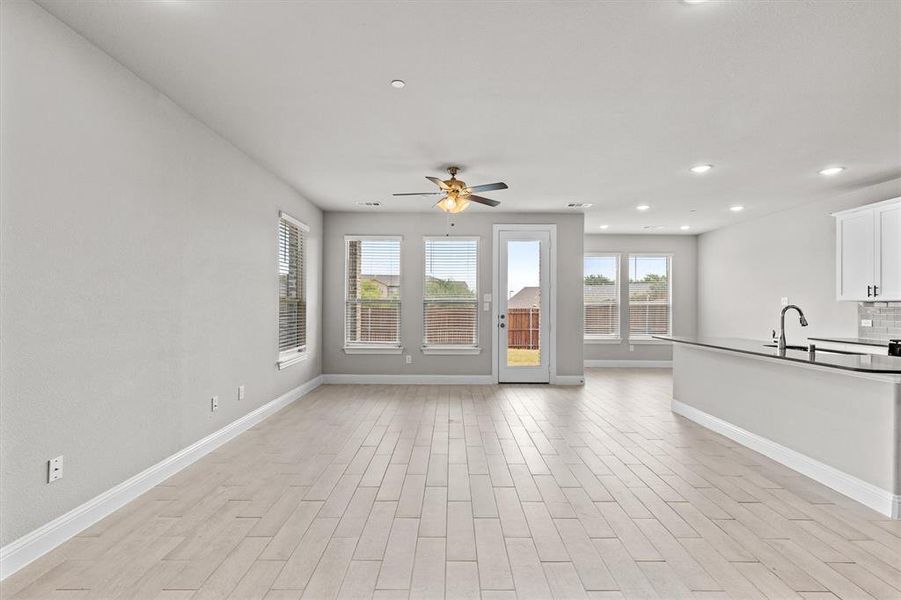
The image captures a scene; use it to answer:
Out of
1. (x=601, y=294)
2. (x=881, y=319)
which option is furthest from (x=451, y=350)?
(x=881, y=319)

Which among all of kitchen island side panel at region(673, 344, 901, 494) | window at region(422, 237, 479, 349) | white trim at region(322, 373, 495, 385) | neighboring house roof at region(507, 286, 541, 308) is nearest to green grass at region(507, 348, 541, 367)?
white trim at region(322, 373, 495, 385)

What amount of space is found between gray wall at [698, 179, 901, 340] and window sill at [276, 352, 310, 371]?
6814mm

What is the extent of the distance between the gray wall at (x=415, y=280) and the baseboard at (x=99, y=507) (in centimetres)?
284

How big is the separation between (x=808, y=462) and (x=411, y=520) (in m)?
2.97

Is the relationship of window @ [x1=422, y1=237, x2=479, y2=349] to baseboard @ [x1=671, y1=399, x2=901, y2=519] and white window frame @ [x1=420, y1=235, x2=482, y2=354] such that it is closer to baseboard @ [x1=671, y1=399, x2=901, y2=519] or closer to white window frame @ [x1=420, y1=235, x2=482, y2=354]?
white window frame @ [x1=420, y1=235, x2=482, y2=354]

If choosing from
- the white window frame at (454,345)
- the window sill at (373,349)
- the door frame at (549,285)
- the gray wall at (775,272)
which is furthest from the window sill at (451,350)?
the gray wall at (775,272)

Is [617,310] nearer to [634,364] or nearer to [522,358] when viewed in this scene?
[634,364]

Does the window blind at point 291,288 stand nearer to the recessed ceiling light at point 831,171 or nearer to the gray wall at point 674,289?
the gray wall at point 674,289

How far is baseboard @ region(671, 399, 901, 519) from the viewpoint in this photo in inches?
110

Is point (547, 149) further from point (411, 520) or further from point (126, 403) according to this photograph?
point (126, 403)

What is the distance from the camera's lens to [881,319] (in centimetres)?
525

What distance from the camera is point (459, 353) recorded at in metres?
7.16

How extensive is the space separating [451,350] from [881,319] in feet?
17.3

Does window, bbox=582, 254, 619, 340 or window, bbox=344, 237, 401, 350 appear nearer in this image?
window, bbox=344, 237, 401, 350
